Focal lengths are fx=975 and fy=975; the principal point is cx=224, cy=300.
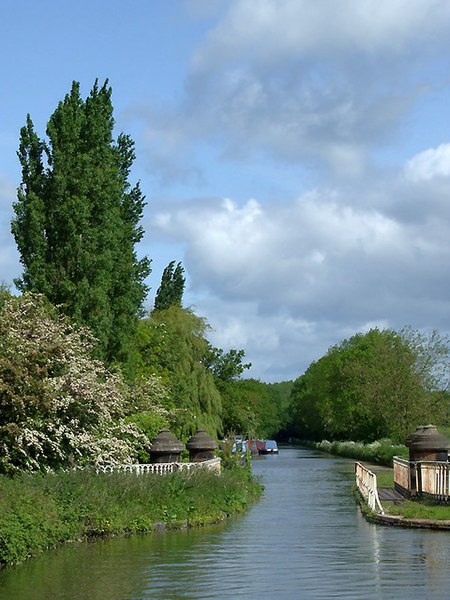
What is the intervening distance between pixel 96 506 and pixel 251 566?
5.79m

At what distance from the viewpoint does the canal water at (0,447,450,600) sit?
15414 millimetres

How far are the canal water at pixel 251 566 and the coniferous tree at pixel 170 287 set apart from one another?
46.0m

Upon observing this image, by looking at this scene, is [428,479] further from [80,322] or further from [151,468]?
[80,322]

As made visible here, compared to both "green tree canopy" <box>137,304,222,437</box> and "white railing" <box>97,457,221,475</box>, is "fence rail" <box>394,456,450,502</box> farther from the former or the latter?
"green tree canopy" <box>137,304,222,437</box>

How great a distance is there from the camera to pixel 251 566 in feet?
60.2

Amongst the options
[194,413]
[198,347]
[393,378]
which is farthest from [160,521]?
[393,378]

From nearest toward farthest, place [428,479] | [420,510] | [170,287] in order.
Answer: [420,510], [428,479], [170,287]

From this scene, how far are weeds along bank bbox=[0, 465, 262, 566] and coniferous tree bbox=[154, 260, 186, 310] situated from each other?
43.8 m

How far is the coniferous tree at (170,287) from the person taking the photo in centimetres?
7231

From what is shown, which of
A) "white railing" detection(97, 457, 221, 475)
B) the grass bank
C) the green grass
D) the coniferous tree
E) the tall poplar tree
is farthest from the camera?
the coniferous tree

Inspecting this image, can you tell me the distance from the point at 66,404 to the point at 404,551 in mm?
9439

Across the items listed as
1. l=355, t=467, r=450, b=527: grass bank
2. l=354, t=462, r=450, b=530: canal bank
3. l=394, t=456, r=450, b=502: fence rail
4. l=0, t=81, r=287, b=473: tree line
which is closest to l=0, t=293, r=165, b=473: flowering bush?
l=0, t=81, r=287, b=473: tree line

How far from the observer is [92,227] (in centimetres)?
3494

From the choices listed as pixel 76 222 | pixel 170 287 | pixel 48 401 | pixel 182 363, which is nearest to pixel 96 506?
pixel 48 401
